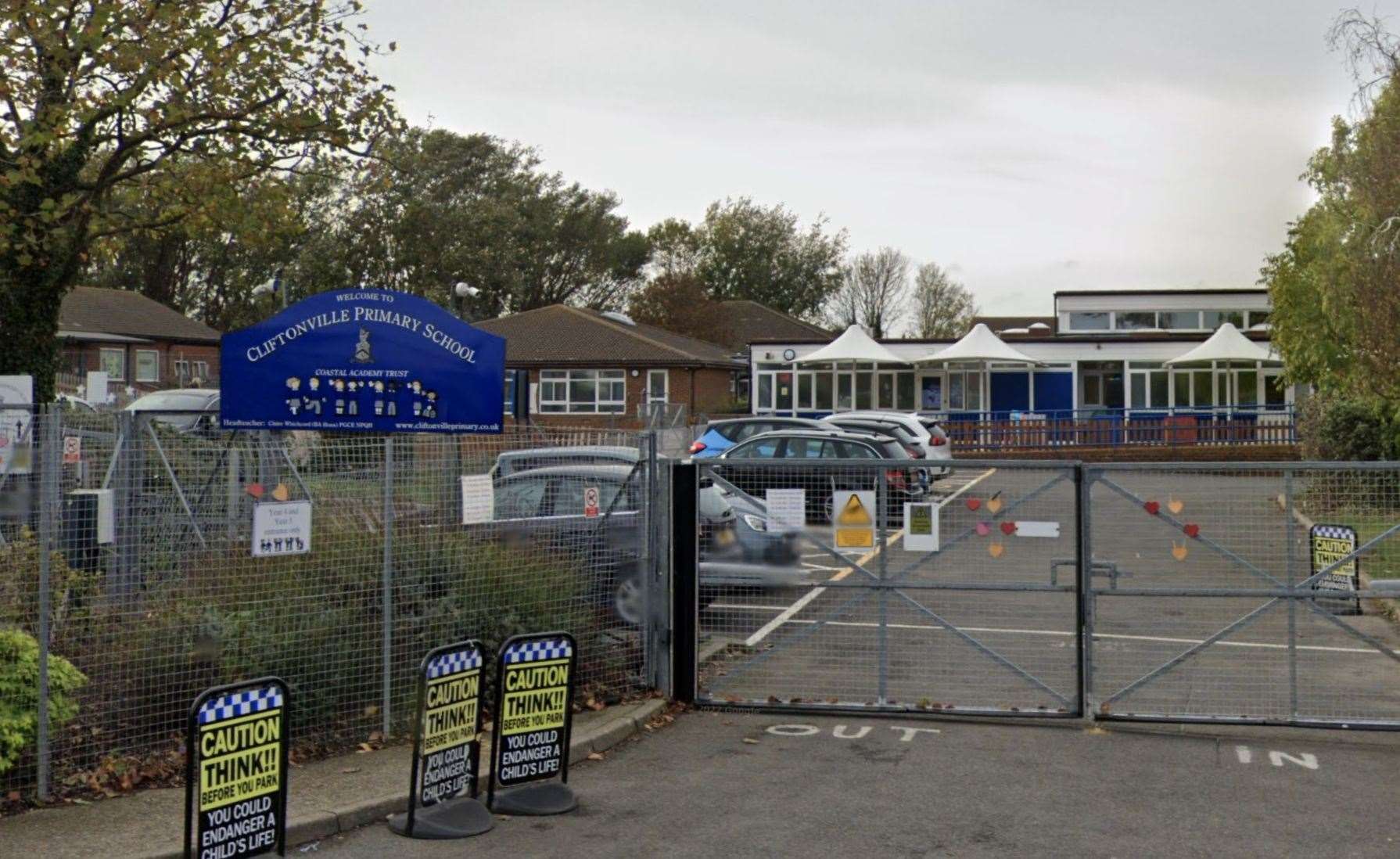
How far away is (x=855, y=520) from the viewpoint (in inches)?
414

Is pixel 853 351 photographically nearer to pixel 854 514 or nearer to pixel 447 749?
pixel 854 514

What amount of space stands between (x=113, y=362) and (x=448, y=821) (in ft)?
178

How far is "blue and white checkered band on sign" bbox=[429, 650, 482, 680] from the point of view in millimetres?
7383

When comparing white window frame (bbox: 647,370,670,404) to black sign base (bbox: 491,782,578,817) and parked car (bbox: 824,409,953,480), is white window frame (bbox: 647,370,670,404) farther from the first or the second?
black sign base (bbox: 491,782,578,817)

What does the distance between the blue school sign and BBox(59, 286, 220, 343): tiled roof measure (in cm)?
4640

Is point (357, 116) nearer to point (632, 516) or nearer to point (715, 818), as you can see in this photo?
point (632, 516)

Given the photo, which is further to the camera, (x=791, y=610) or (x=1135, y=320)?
(x=1135, y=320)

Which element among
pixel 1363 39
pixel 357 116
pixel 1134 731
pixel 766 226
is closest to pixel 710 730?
pixel 1134 731

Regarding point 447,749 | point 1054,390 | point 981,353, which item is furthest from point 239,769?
point 1054,390

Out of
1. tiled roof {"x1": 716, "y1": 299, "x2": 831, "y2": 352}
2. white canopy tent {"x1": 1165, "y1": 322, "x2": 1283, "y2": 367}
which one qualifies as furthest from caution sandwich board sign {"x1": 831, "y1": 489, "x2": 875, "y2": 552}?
tiled roof {"x1": 716, "y1": 299, "x2": 831, "y2": 352}

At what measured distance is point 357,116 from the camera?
13531mm

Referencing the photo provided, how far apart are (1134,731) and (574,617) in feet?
12.8

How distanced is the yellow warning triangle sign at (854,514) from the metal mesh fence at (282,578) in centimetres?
151

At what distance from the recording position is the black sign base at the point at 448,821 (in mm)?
7430
